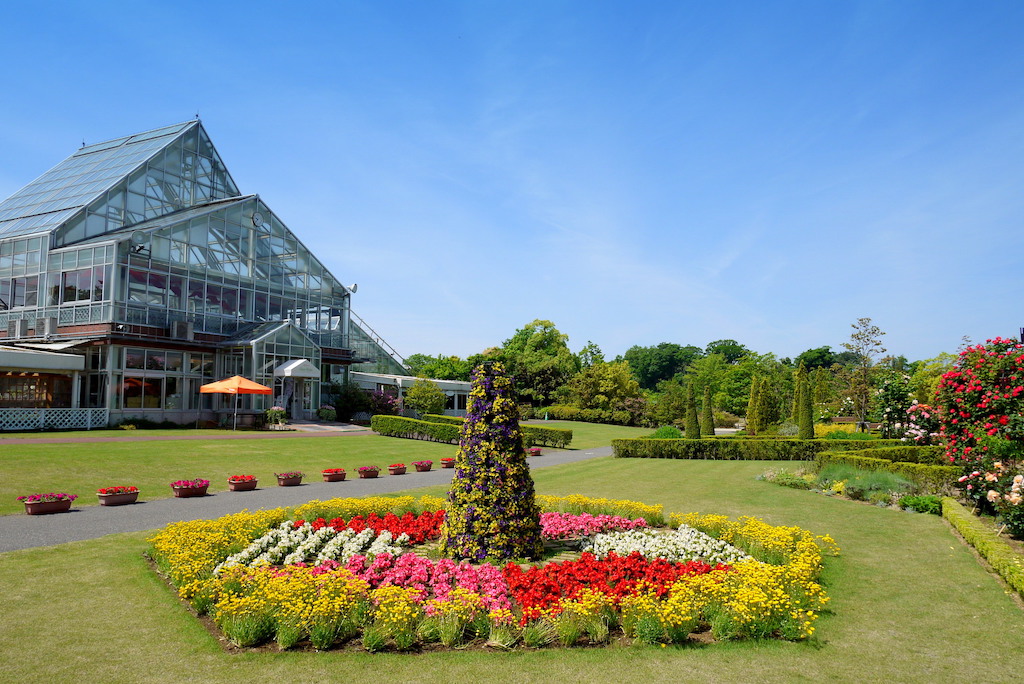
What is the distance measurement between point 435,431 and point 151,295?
16.8 meters

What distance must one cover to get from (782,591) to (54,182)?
47.3 metres

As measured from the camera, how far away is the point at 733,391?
6397cm

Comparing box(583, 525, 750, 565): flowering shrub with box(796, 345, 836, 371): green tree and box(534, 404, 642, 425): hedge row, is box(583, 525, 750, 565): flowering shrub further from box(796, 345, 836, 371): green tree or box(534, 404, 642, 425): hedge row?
box(796, 345, 836, 371): green tree

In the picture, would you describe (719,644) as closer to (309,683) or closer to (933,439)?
(309,683)

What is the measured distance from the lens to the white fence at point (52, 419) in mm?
25531

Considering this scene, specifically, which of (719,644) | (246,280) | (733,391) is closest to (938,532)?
(719,644)

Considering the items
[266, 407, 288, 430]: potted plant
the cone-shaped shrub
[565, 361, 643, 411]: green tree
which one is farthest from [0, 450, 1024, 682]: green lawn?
[565, 361, 643, 411]: green tree

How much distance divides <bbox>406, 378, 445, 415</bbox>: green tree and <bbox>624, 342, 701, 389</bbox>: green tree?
7151 centimetres

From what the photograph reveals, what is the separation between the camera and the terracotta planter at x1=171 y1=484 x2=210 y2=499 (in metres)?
14.5

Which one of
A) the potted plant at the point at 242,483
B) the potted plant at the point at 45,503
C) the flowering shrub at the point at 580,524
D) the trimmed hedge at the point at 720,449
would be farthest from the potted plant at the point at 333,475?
the trimmed hedge at the point at 720,449

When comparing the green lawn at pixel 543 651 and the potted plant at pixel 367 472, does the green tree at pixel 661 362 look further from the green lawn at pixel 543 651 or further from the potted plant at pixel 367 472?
the green lawn at pixel 543 651

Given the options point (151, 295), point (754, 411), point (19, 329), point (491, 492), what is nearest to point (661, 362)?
point (754, 411)

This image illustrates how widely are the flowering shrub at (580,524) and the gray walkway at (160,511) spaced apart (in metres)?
6.11

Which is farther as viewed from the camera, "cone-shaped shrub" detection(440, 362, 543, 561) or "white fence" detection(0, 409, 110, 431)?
"white fence" detection(0, 409, 110, 431)
